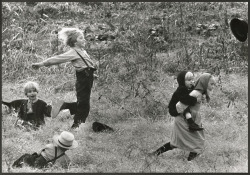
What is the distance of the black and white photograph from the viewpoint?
6113 mm

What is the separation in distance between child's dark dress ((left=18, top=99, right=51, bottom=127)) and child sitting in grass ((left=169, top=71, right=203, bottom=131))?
191cm

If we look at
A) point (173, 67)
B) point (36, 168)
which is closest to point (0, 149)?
point (36, 168)

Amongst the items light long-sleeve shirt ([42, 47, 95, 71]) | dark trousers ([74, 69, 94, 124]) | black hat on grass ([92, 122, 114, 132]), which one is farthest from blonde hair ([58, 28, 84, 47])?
black hat on grass ([92, 122, 114, 132])

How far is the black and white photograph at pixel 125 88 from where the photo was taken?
6.11 metres

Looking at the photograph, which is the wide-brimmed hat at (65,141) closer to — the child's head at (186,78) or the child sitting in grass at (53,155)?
the child sitting in grass at (53,155)

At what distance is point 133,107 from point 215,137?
1.55m

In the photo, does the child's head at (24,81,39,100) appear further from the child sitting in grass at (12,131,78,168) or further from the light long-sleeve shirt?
the child sitting in grass at (12,131,78,168)

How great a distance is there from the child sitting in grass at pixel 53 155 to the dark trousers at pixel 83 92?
140cm

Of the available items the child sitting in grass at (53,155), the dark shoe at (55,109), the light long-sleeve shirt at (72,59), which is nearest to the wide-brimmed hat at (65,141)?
the child sitting in grass at (53,155)

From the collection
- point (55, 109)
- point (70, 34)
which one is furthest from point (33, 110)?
point (70, 34)

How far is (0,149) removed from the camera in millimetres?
5770

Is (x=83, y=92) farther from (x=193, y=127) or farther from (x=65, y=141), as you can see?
(x=193, y=127)

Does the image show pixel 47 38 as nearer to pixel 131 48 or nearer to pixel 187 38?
pixel 131 48

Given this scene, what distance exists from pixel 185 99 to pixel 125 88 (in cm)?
261
